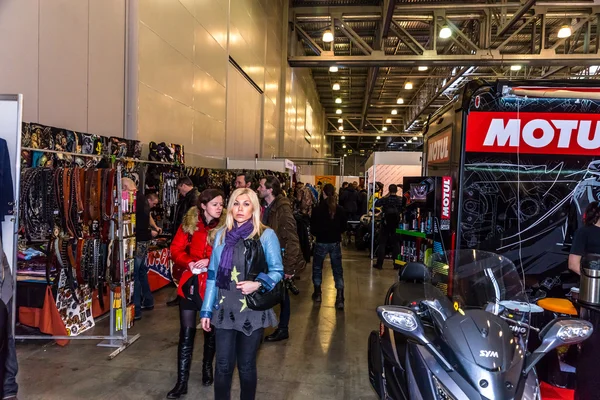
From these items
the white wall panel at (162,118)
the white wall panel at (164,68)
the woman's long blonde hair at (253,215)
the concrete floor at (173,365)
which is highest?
the white wall panel at (164,68)

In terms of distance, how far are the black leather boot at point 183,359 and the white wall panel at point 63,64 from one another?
112 inches

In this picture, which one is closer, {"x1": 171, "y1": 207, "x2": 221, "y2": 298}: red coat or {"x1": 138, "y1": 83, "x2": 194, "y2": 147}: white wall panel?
{"x1": 171, "y1": 207, "x2": 221, "y2": 298}: red coat

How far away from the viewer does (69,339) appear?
13.1ft

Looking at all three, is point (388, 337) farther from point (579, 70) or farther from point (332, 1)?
point (579, 70)

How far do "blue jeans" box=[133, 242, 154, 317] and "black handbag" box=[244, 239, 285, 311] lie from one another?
9.49 feet

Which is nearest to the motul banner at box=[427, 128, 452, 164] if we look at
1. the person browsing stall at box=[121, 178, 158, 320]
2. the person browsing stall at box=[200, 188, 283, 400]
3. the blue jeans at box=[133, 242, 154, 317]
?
the person browsing stall at box=[200, 188, 283, 400]

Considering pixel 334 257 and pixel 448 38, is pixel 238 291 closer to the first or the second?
pixel 334 257

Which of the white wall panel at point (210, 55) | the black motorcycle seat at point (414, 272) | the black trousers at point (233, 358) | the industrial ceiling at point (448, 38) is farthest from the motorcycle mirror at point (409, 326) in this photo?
the industrial ceiling at point (448, 38)

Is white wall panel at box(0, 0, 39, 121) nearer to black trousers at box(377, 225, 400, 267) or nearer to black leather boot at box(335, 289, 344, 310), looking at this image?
black leather boot at box(335, 289, 344, 310)

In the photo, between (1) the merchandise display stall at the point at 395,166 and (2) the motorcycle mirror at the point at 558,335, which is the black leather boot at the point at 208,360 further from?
(1) the merchandise display stall at the point at 395,166

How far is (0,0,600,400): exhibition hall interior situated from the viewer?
223 cm

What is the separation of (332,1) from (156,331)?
465 inches

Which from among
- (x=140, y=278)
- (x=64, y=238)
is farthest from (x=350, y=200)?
(x=64, y=238)

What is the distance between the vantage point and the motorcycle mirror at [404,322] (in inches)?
66.3
